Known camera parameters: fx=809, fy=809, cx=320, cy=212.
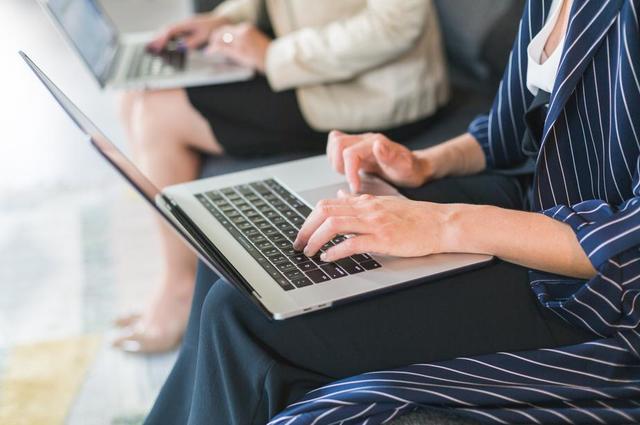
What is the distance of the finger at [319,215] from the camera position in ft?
2.97

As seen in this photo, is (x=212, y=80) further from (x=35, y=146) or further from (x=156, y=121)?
(x=35, y=146)

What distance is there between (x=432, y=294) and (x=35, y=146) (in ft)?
7.58

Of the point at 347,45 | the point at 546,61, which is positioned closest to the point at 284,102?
the point at 347,45

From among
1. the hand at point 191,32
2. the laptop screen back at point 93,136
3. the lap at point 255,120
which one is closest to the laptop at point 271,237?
the laptop screen back at point 93,136

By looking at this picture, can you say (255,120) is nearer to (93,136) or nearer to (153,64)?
(153,64)

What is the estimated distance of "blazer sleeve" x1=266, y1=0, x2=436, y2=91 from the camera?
4.91ft

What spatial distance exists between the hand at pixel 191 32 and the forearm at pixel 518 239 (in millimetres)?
1118

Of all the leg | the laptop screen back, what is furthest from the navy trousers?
the laptop screen back

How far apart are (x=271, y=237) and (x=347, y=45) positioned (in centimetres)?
67

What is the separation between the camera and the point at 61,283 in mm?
1918

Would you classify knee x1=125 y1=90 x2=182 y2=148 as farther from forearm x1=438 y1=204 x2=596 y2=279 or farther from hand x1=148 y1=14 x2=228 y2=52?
forearm x1=438 y1=204 x2=596 y2=279

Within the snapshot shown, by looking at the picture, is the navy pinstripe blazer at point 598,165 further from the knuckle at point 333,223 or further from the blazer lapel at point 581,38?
the knuckle at point 333,223

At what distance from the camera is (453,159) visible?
3.84ft

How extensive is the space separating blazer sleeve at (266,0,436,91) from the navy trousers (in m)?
0.71
